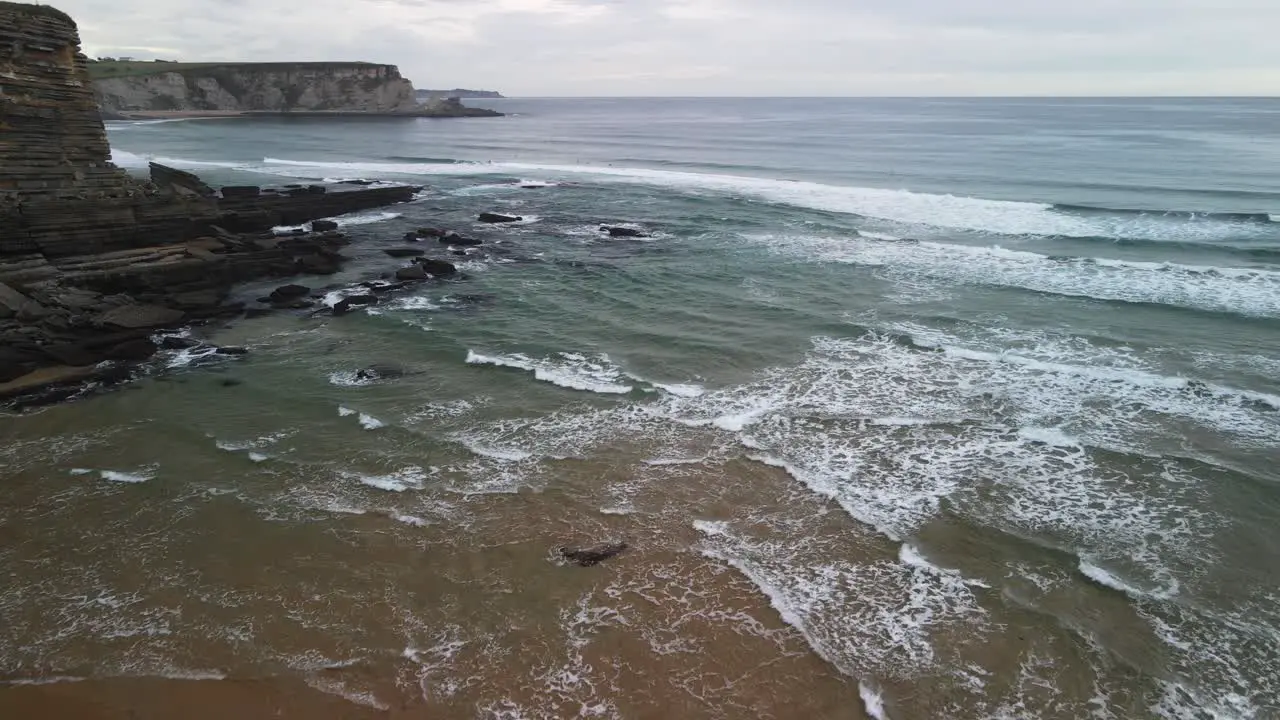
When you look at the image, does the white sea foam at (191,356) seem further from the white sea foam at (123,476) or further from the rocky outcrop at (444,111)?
the rocky outcrop at (444,111)

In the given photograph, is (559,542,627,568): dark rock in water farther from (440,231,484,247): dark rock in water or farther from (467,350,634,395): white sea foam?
(440,231,484,247): dark rock in water

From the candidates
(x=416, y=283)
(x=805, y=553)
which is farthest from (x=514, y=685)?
(x=416, y=283)

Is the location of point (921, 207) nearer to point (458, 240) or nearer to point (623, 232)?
point (623, 232)

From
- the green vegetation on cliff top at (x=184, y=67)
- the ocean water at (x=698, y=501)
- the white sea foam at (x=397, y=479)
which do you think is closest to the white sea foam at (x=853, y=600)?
the ocean water at (x=698, y=501)

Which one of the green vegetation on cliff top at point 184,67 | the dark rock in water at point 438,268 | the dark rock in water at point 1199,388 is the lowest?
the dark rock in water at point 1199,388

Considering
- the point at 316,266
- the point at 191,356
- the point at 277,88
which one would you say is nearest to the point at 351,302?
the point at 191,356
